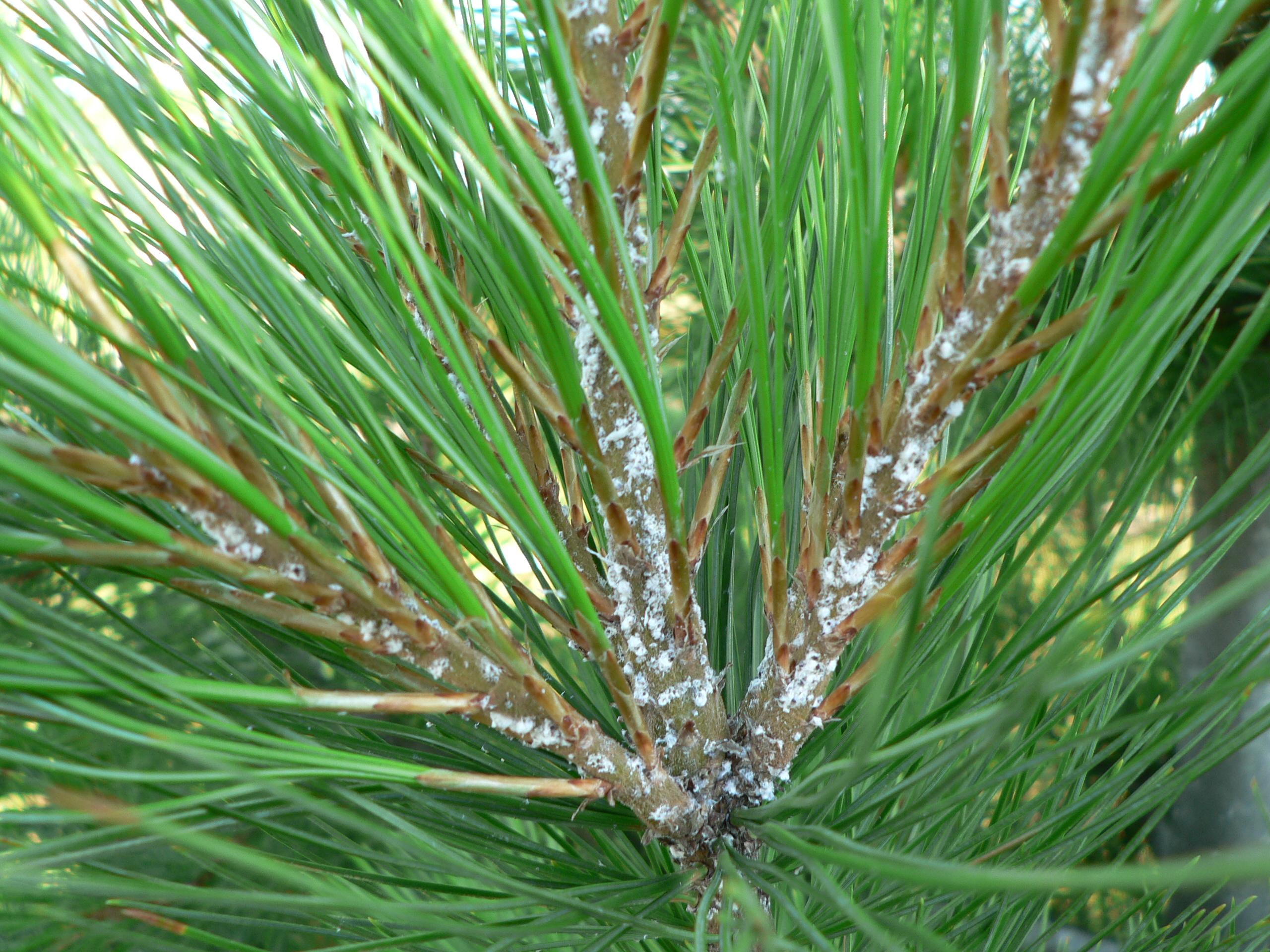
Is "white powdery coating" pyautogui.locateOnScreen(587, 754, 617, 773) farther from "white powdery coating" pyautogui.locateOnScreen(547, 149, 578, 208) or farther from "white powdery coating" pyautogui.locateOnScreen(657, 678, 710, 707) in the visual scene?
"white powdery coating" pyautogui.locateOnScreen(547, 149, 578, 208)

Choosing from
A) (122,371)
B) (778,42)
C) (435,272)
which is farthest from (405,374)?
(122,371)

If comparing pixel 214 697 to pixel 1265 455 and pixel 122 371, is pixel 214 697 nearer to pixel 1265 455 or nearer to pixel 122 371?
pixel 1265 455

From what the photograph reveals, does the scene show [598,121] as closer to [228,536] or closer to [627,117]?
[627,117]

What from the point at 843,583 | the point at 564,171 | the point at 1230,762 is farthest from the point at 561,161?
the point at 1230,762

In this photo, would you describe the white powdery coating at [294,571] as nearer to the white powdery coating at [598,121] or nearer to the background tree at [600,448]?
the background tree at [600,448]

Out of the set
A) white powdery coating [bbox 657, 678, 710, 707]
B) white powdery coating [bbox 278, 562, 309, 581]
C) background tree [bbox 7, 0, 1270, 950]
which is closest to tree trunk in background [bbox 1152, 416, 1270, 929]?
background tree [bbox 7, 0, 1270, 950]

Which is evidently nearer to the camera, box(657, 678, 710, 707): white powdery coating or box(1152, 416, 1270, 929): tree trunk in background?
box(657, 678, 710, 707): white powdery coating
